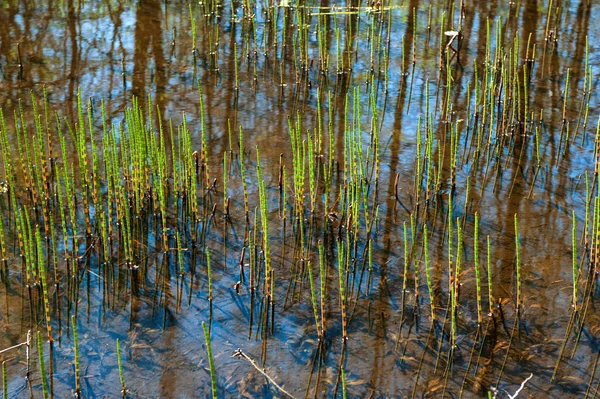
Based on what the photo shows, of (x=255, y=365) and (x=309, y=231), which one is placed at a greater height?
(x=309, y=231)

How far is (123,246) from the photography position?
3150mm

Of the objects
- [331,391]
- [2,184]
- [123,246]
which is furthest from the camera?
[2,184]

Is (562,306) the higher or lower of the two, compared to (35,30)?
lower

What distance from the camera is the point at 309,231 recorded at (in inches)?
130

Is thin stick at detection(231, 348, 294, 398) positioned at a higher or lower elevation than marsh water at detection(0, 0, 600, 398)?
lower

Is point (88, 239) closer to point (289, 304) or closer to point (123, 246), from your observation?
point (123, 246)

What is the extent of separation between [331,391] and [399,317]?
1.49ft

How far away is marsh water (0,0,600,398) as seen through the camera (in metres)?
2.54

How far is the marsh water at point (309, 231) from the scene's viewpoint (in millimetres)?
2541

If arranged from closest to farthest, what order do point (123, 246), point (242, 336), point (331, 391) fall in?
1. point (331, 391)
2. point (242, 336)
3. point (123, 246)

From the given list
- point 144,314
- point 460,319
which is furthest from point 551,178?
point 144,314

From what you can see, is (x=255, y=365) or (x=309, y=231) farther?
(x=309, y=231)

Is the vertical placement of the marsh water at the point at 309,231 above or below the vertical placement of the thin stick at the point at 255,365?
above

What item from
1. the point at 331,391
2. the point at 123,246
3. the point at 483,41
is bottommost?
the point at 331,391
